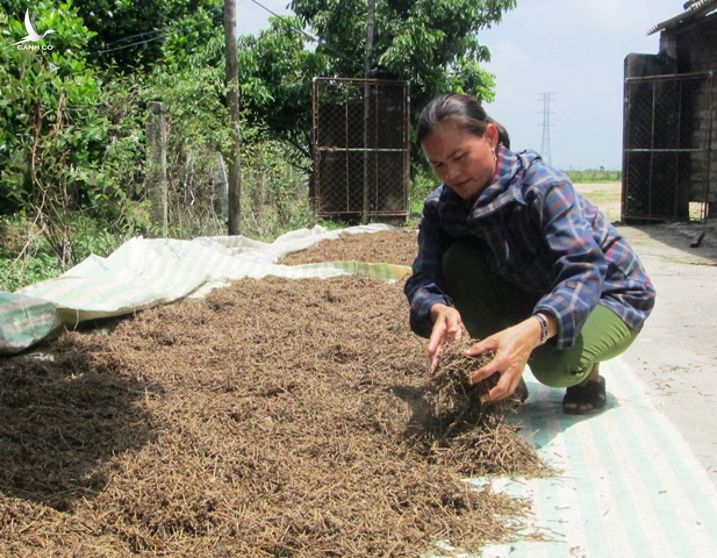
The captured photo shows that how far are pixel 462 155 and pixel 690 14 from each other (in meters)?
10.1

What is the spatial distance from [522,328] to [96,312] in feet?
7.45

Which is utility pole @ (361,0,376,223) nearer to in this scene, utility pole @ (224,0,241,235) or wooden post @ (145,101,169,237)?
utility pole @ (224,0,241,235)

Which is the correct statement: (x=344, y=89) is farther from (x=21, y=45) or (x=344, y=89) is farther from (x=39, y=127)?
(x=21, y=45)

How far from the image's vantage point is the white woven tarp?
3.29 metres

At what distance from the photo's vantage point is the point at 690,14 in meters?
10.9

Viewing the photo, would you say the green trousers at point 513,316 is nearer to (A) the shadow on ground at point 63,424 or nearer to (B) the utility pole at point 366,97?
(A) the shadow on ground at point 63,424

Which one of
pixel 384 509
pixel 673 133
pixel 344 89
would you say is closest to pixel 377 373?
pixel 384 509

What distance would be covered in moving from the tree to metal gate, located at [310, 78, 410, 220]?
469 mm

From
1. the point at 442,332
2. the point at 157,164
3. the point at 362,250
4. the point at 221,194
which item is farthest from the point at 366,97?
the point at 442,332

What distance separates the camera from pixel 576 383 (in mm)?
2502

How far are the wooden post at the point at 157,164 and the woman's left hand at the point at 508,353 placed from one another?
4.77 m

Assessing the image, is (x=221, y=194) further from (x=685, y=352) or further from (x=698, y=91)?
(x=698, y=91)

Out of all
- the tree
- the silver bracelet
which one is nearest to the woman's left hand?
the silver bracelet

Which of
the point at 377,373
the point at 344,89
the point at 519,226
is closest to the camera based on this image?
the point at 519,226
